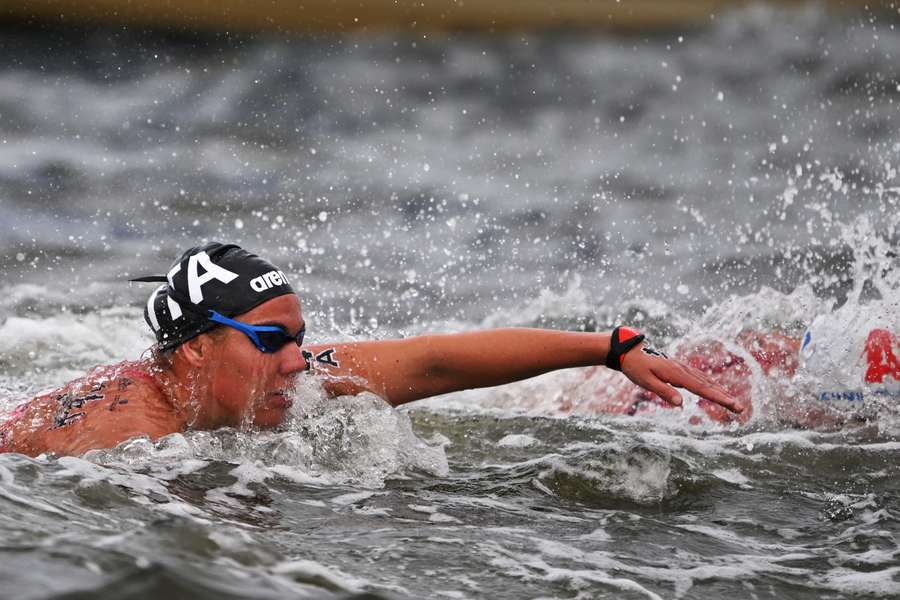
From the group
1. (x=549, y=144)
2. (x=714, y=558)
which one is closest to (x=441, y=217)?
(x=549, y=144)

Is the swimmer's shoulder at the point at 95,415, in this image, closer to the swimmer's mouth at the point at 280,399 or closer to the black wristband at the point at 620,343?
the swimmer's mouth at the point at 280,399

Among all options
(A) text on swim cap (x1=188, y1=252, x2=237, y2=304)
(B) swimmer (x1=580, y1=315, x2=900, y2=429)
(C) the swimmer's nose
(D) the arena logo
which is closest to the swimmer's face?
(C) the swimmer's nose

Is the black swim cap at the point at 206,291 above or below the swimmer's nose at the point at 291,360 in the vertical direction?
above

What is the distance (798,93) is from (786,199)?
2.36 m

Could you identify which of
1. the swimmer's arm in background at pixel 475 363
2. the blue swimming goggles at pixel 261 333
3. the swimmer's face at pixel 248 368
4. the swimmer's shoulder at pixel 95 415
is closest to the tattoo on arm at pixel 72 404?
the swimmer's shoulder at pixel 95 415

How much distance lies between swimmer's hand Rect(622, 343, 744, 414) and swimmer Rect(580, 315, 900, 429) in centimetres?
189

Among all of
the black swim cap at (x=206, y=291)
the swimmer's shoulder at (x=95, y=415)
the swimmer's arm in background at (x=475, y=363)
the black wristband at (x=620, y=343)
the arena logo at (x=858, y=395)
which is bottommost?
the arena logo at (x=858, y=395)

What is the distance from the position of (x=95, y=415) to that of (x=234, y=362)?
56cm

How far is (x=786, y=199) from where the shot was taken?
43.0 ft

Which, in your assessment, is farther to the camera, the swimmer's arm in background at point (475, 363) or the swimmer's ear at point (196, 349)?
the swimmer's ear at point (196, 349)

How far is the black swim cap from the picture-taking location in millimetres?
4164

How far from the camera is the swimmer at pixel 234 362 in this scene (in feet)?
13.2

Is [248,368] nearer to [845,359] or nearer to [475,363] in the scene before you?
[475,363]

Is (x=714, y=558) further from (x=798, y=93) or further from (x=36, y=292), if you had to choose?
(x=798, y=93)
